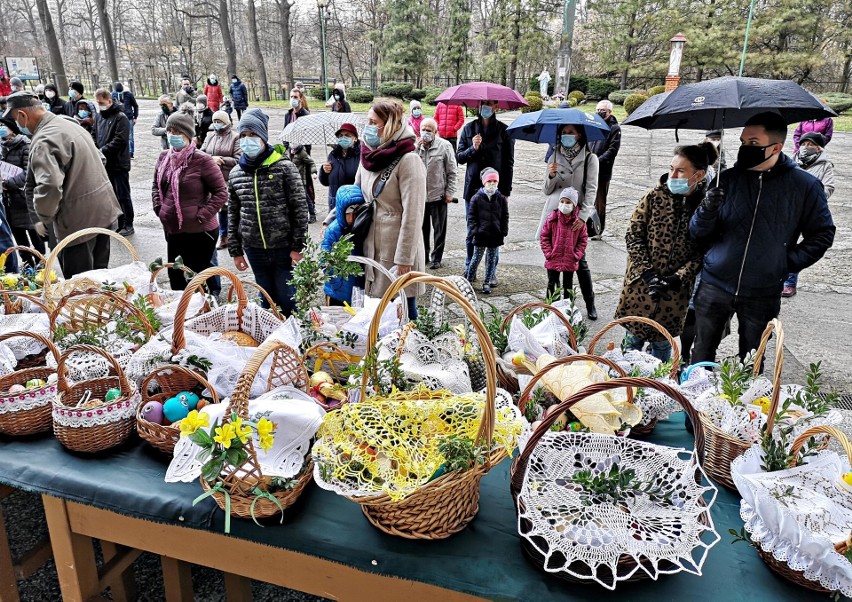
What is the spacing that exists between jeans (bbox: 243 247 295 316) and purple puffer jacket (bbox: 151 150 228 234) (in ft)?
2.03

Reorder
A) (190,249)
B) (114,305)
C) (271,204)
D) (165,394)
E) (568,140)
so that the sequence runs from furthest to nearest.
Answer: (568,140), (190,249), (271,204), (114,305), (165,394)

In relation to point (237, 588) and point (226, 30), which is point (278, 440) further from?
point (226, 30)

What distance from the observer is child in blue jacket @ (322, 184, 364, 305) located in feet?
12.0

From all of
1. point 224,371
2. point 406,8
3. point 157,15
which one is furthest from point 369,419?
point 157,15

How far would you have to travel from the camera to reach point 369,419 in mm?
1619

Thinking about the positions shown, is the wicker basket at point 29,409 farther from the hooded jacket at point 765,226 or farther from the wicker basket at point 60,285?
the hooded jacket at point 765,226

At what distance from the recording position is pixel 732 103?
102 inches

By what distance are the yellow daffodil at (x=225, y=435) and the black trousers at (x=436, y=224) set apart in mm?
4699

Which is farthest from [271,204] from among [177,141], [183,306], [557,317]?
[557,317]

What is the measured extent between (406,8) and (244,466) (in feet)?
115

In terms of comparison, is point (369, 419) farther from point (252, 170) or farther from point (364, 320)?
point (252, 170)

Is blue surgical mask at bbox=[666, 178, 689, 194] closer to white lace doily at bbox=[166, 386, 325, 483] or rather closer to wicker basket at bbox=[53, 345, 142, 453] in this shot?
white lace doily at bbox=[166, 386, 325, 483]

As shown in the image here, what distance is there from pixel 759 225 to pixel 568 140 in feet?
8.33

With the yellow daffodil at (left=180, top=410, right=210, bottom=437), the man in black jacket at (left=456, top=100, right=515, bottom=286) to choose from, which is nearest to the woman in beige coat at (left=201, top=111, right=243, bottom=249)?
the man in black jacket at (left=456, top=100, right=515, bottom=286)
